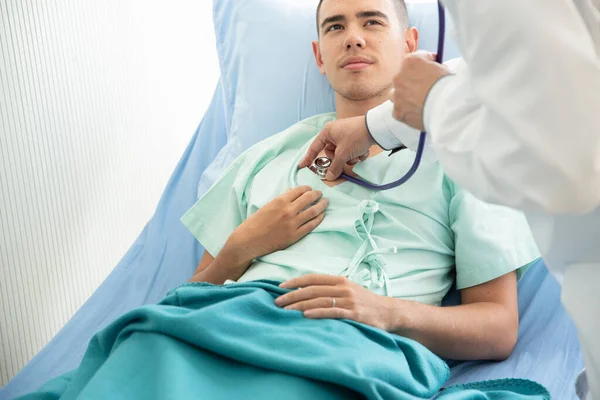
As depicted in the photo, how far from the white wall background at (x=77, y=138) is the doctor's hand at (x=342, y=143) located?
0.78 meters

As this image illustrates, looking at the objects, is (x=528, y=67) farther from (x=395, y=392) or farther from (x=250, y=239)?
(x=250, y=239)

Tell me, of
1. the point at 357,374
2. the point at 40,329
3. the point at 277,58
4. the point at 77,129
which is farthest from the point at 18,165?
the point at 357,374

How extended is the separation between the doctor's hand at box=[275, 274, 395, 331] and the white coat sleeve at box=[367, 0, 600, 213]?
594mm

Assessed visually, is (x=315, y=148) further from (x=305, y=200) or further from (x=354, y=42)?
(x=354, y=42)

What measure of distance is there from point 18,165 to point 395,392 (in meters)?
1.26

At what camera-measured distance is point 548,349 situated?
1.65 metres

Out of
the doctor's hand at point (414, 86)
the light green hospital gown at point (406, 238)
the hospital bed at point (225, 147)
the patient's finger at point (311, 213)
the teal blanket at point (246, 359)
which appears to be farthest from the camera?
the hospital bed at point (225, 147)

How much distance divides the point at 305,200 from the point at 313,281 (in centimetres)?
31

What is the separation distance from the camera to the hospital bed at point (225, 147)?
186 cm

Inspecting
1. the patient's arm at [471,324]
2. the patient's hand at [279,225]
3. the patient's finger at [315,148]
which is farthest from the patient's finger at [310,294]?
the patient's finger at [315,148]

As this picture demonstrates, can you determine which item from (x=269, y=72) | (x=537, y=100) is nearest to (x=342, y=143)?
(x=269, y=72)

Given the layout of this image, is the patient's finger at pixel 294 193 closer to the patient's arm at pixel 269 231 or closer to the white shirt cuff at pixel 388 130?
the patient's arm at pixel 269 231

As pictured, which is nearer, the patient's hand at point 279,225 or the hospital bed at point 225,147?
the patient's hand at point 279,225

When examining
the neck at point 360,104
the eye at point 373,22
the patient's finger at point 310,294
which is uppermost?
the eye at point 373,22
